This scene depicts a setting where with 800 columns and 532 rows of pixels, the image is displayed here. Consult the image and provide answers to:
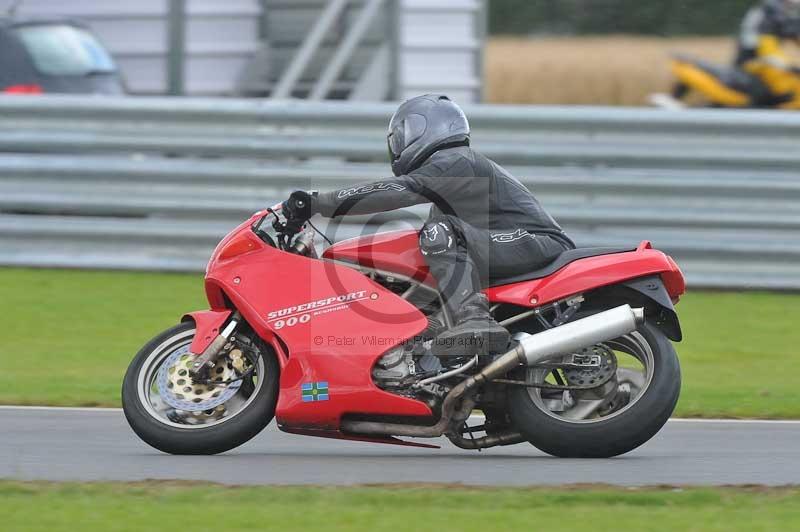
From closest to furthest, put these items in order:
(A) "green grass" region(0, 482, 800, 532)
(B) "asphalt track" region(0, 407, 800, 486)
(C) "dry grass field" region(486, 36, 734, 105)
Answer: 1. (A) "green grass" region(0, 482, 800, 532)
2. (B) "asphalt track" region(0, 407, 800, 486)
3. (C) "dry grass field" region(486, 36, 734, 105)

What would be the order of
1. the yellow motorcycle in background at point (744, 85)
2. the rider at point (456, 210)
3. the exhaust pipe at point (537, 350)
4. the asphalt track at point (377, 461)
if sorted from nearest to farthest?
the asphalt track at point (377, 461) < the exhaust pipe at point (537, 350) < the rider at point (456, 210) < the yellow motorcycle in background at point (744, 85)

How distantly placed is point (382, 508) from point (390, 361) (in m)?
1.02

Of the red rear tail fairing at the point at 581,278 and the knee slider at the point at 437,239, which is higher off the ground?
the knee slider at the point at 437,239

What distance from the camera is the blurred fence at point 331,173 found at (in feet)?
34.8

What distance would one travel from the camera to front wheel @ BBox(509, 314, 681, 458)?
6.02 meters

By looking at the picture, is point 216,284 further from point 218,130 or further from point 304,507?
point 218,130

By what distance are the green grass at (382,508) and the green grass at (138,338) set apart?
213 centimetres

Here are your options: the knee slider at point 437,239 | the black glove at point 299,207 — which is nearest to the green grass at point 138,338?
the black glove at point 299,207

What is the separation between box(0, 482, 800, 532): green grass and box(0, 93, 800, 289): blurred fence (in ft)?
16.4

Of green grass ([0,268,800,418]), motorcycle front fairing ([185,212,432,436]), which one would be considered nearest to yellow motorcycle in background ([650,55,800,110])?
green grass ([0,268,800,418])

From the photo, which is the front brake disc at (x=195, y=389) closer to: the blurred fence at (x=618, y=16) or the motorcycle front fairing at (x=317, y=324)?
the motorcycle front fairing at (x=317, y=324)

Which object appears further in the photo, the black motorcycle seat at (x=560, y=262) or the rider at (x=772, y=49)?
the rider at (x=772, y=49)

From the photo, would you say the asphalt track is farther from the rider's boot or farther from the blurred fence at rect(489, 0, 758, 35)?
the blurred fence at rect(489, 0, 758, 35)

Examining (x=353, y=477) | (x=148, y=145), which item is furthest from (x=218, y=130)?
(x=353, y=477)
